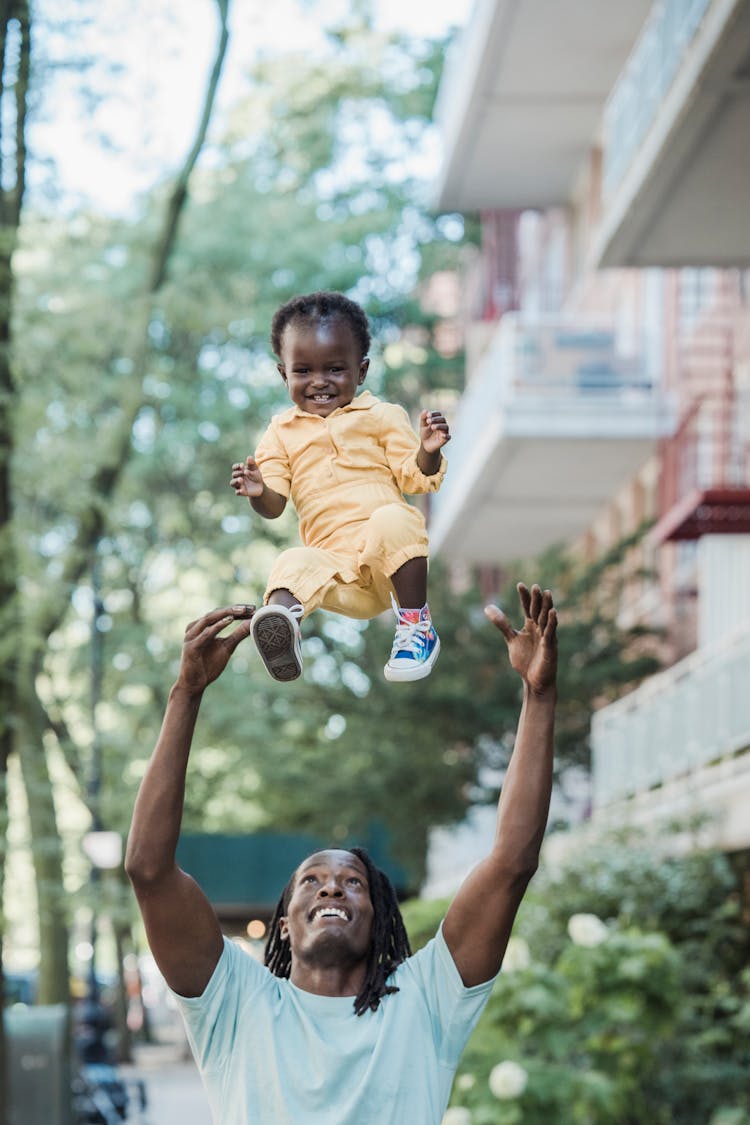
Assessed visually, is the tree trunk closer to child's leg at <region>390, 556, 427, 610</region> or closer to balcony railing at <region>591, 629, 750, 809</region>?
balcony railing at <region>591, 629, 750, 809</region>

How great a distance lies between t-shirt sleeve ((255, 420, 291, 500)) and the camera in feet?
12.3

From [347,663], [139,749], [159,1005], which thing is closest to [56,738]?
[139,749]

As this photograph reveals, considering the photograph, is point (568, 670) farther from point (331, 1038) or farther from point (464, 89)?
point (331, 1038)

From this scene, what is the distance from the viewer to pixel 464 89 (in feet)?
75.6

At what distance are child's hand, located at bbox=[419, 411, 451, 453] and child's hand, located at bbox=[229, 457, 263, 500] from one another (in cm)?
31

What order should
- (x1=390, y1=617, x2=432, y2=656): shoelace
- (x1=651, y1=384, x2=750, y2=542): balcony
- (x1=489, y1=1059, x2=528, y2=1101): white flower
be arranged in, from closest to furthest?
(x1=390, y1=617, x2=432, y2=656): shoelace, (x1=489, y1=1059, x2=528, y2=1101): white flower, (x1=651, y1=384, x2=750, y2=542): balcony

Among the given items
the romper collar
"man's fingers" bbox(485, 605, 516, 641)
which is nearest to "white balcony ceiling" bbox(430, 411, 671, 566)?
"man's fingers" bbox(485, 605, 516, 641)

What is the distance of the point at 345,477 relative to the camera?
3.73 m

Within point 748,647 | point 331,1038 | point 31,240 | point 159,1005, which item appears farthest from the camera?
point 159,1005

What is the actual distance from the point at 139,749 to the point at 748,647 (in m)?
10.3

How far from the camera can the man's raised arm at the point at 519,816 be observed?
4.00 m

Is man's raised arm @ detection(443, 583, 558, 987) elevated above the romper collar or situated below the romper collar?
below

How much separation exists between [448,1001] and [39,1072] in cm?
1354

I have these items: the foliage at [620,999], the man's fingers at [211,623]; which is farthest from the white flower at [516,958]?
the man's fingers at [211,623]
